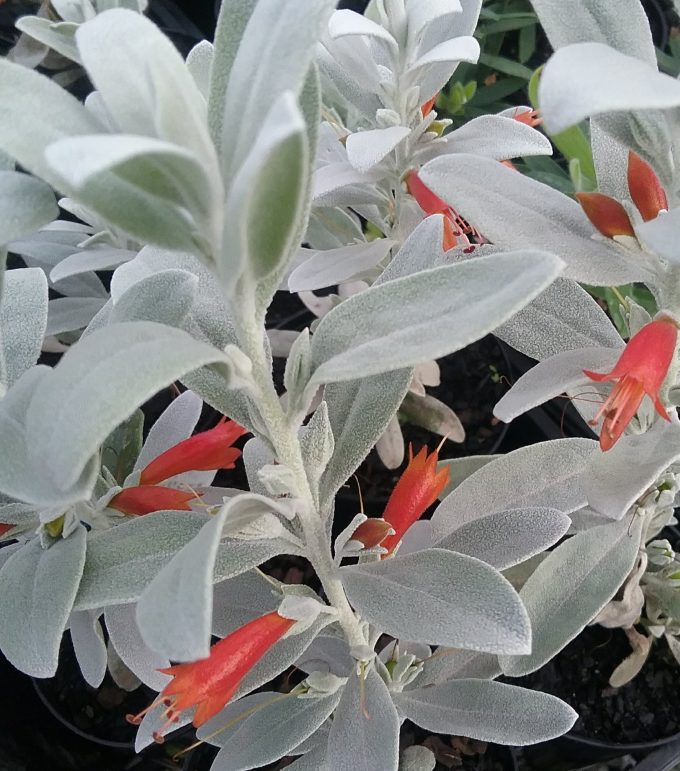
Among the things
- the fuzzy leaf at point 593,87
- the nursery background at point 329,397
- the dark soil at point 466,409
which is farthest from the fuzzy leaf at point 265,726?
the fuzzy leaf at point 593,87

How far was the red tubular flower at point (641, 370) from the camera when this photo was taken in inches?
18.4

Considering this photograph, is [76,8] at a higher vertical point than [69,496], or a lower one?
higher

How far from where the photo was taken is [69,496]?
14.9 inches

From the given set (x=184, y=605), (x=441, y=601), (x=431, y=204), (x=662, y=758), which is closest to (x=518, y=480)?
(x=441, y=601)

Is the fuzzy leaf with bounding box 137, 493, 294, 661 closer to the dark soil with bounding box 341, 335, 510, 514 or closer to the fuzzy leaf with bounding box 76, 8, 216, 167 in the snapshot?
the fuzzy leaf with bounding box 76, 8, 216, 167

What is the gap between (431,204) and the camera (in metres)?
0.72

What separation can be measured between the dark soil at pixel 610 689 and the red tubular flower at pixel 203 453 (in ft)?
1.93

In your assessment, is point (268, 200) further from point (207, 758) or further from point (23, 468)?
point (207, 758)

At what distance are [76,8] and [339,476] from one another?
73 cm

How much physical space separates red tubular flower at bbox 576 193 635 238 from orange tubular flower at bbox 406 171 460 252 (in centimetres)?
21

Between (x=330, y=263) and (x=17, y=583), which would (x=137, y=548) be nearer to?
(x=17, y=583)

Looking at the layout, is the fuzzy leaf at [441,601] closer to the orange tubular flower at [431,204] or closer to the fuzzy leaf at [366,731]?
the fuzzy leaf at [366,731]

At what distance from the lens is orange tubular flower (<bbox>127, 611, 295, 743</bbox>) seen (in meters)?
0.47

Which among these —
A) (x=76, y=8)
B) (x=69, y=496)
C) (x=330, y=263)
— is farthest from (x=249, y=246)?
(x=76, y=8)
